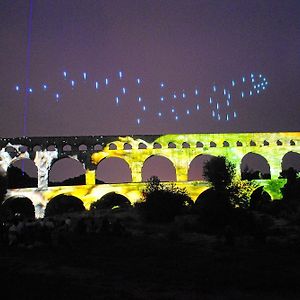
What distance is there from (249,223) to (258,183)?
2344cm

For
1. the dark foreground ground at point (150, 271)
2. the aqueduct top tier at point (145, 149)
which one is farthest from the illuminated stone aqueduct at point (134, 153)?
the dark foreground ground at point (150, 271)

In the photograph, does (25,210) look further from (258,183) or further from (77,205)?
(258,183)

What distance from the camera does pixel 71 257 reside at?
38.6 feet

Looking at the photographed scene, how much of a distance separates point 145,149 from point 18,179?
654 inches

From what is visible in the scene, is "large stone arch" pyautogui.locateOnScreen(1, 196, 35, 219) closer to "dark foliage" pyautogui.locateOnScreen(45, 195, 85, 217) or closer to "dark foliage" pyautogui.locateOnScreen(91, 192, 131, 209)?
"dark foliage" pyautogui.locateOnScreen(45, 195, 85, 217)

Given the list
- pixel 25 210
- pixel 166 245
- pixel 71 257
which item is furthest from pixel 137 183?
pixel 71 257

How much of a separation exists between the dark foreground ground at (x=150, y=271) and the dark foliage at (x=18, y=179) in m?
31.6

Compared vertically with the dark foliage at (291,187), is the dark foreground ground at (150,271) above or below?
below

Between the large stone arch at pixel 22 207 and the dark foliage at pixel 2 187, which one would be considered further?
the large stone arch at pixel 22 207

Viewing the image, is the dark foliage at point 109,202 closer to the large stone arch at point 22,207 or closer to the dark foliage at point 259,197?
the large stone arch at point 22,207

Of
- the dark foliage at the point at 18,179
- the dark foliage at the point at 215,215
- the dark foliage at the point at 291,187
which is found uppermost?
the dark foliage at the point at 18,179

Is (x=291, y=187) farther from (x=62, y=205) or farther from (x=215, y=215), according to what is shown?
(x=62, y=205)

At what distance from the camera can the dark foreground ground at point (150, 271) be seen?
7.70 meters

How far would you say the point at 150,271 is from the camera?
9766 millimetres
